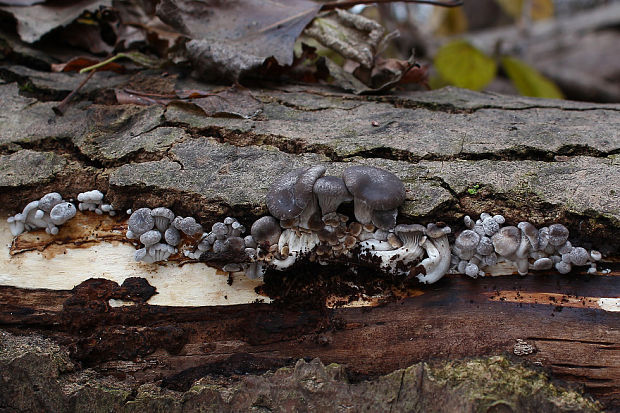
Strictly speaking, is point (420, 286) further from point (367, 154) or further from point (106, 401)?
point (106, 401)

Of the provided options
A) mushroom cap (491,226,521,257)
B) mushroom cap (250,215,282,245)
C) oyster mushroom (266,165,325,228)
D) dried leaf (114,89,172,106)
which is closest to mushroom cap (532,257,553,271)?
mushroom cap (491,226,521,257)

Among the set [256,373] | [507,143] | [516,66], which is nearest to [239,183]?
[256,373]

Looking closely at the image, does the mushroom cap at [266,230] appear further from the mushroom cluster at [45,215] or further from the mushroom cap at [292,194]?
the mushroom cluster at [45,215]

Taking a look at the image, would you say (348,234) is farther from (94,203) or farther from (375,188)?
(94,203)

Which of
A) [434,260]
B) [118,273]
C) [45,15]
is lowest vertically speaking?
[118,273]

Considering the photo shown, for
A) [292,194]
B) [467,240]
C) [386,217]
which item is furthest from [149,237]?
[467,240]

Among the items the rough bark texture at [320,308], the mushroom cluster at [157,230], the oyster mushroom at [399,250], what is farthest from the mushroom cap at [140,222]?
the oyster mushroom at [399,250]
